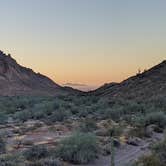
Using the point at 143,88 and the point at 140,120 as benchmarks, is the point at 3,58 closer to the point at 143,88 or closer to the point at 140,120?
the point at 143,88

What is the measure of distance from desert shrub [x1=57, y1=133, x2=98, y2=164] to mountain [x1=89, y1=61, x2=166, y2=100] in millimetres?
57094

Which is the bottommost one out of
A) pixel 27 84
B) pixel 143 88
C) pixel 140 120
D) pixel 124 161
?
pixel 124 161

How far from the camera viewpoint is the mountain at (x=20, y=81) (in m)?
143

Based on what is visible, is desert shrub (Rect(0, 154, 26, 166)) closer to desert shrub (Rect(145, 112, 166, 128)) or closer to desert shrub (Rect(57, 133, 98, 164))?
desert shrub (Rect(57, 133, 98, 164))

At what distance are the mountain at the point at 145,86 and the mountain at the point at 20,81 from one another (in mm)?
44109

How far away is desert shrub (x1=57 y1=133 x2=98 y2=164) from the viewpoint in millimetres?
17969

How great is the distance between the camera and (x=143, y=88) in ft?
285

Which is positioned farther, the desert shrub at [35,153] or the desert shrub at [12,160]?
the desert shrub at [35,153]

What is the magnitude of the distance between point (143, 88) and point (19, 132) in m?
61.6

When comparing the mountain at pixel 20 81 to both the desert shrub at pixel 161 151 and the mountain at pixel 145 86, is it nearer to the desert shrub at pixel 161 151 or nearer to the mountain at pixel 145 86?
the mountain at pixel 145 86

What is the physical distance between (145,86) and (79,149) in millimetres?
70308

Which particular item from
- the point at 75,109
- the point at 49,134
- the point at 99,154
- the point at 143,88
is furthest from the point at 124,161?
the point at 143,88

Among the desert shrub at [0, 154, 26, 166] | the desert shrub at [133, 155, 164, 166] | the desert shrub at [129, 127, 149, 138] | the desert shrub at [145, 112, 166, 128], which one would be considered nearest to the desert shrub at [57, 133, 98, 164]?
the desert shrub at [0, 154, 26, 166]

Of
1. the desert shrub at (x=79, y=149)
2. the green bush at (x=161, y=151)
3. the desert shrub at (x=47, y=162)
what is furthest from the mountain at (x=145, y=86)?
the desert shrub at (x=47, y=162)
